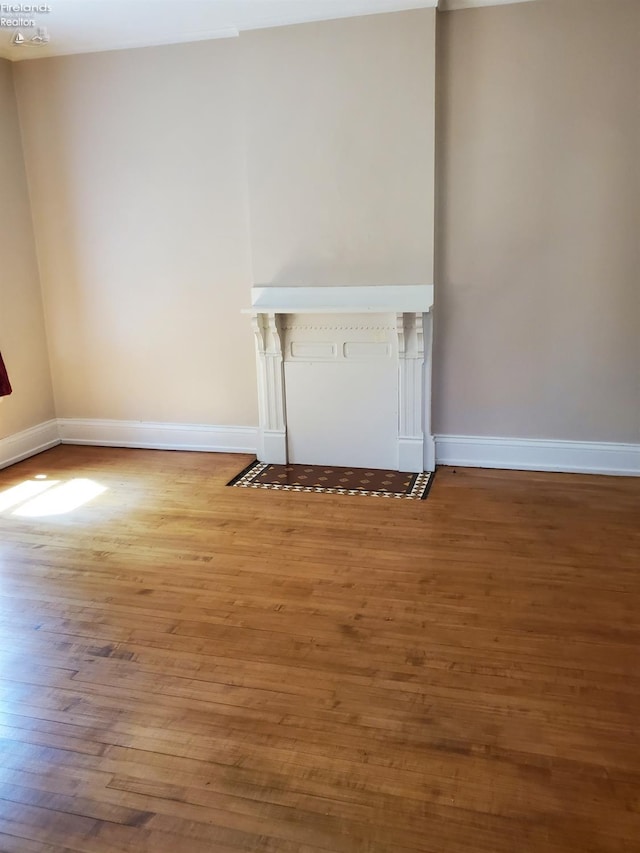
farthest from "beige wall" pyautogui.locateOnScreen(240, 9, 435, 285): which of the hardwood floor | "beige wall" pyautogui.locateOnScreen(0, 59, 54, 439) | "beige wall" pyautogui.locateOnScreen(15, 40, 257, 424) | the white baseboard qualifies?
the white baseboard

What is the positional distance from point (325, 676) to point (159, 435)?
287cm

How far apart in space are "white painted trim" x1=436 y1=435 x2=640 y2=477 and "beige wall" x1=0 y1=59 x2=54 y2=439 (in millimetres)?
2824

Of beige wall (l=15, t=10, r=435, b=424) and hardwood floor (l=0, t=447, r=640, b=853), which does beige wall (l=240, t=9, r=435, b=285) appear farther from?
hardwood floor (l=0, t=447, r=640, b=853)

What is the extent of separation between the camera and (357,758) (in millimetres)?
1835

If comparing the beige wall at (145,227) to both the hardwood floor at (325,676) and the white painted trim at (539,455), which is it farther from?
the white painted trim at (539,455)

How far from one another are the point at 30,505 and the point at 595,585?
2.95 m

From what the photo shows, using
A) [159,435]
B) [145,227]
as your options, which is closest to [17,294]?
[145,227]

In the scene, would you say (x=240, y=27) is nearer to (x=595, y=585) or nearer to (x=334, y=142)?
(x=334, y=142)

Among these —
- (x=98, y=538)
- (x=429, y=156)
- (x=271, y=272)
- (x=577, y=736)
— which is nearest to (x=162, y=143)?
(x=271, y=272)

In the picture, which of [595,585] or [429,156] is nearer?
[595,585]

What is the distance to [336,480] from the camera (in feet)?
13.0

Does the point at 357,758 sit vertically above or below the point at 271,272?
below

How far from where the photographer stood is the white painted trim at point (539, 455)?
3.90 m

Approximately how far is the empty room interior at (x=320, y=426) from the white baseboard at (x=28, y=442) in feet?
0.07
